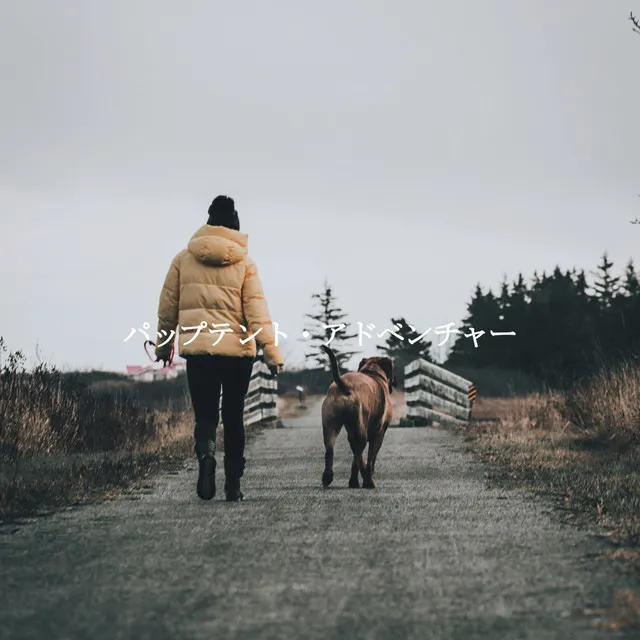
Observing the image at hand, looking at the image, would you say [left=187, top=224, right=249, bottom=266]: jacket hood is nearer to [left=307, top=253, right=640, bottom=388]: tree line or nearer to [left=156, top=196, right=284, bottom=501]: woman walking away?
[left=156, top=196, right=284, bottom=501]: woman walking away

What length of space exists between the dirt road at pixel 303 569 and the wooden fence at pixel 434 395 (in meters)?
13.8

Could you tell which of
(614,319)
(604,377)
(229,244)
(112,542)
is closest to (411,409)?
(604,377)

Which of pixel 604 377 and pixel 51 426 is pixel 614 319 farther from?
pixel 51 426

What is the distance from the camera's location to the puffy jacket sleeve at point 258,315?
7.70 metres

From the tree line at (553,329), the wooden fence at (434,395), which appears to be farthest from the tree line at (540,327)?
the wooden fence at (434,395)

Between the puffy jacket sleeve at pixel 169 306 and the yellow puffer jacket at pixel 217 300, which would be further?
the puffy jacket sleeve at pixel 169 306

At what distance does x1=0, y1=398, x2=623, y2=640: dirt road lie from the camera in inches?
149

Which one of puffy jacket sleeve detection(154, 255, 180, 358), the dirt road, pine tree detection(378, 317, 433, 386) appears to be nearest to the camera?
the dirt road

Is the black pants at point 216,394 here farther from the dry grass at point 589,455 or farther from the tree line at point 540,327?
the tree line at point 540,327

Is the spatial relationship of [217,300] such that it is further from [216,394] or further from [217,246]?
[216,394]

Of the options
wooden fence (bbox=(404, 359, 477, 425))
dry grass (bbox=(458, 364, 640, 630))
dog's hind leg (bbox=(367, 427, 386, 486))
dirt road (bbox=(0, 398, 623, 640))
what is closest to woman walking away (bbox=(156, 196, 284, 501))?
dirt road (bbox=(0, 398, 623, 640))

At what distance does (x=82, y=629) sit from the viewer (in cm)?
373

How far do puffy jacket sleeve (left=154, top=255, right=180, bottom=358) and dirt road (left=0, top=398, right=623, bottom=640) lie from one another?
47.8 inches

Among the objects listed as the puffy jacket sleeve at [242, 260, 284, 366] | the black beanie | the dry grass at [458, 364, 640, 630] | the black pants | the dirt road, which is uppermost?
the black beanie
